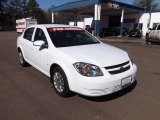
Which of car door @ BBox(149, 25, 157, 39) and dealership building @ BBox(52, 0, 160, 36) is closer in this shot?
car door @ BBox(149, 25, 157, 39)

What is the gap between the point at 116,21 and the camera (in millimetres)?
41500

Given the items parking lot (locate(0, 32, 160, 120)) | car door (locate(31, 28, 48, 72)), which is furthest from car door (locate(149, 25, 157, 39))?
car door (locate(31, 28, 48, 72))

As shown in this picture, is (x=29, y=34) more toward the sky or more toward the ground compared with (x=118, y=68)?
more toward the sky

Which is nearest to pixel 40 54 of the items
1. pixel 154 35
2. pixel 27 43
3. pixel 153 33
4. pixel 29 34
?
pixel 27 43

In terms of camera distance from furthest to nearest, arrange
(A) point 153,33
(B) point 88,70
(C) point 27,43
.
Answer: (A) point 153,33, (C) point 27,43, (B) point 88,70

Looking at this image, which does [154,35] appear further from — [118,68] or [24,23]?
[24,23]

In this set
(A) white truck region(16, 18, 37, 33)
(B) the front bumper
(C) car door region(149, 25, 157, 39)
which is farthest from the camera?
(A) white truck region(16, 18, 37, 33)

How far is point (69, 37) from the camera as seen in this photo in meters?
5.77

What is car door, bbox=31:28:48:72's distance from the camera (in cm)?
546

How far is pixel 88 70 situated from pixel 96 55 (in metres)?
0.55

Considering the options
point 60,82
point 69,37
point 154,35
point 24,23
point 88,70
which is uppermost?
point 24,23

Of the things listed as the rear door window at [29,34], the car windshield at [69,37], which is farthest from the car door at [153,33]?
the rear door window at [29,34]

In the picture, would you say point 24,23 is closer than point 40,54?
No

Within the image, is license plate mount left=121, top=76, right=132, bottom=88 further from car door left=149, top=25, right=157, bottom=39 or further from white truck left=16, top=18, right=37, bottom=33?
white truck left=16, top=18, right=37, bottom=33
